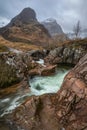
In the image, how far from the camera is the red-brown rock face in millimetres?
20969

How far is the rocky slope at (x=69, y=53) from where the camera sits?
70.1 meters

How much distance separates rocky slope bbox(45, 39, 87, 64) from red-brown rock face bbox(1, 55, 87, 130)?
150ft

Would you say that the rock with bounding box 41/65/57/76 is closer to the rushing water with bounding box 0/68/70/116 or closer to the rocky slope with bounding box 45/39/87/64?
the rushing water with bounding box 0/68/70/116

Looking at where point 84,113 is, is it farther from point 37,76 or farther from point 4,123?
point 37,76

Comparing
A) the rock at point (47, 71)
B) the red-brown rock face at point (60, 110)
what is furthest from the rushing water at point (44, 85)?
the red-brown rock face at point (60, 110)

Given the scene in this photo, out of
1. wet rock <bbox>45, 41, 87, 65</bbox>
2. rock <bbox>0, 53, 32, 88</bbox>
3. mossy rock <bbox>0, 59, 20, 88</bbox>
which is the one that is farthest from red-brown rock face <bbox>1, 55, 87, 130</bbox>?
wet rock <bbox>45, 41, 87, 65</bbox>

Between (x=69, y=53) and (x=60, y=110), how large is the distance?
165 feet

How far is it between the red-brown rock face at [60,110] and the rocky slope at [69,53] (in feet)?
150

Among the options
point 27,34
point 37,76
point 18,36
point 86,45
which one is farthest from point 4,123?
point 27,34

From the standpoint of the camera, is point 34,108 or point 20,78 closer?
point 34,108

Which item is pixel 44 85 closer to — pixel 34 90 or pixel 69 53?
pixel 34 90

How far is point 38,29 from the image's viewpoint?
7032 inches

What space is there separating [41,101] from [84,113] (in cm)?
551

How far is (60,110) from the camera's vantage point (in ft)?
73.3
